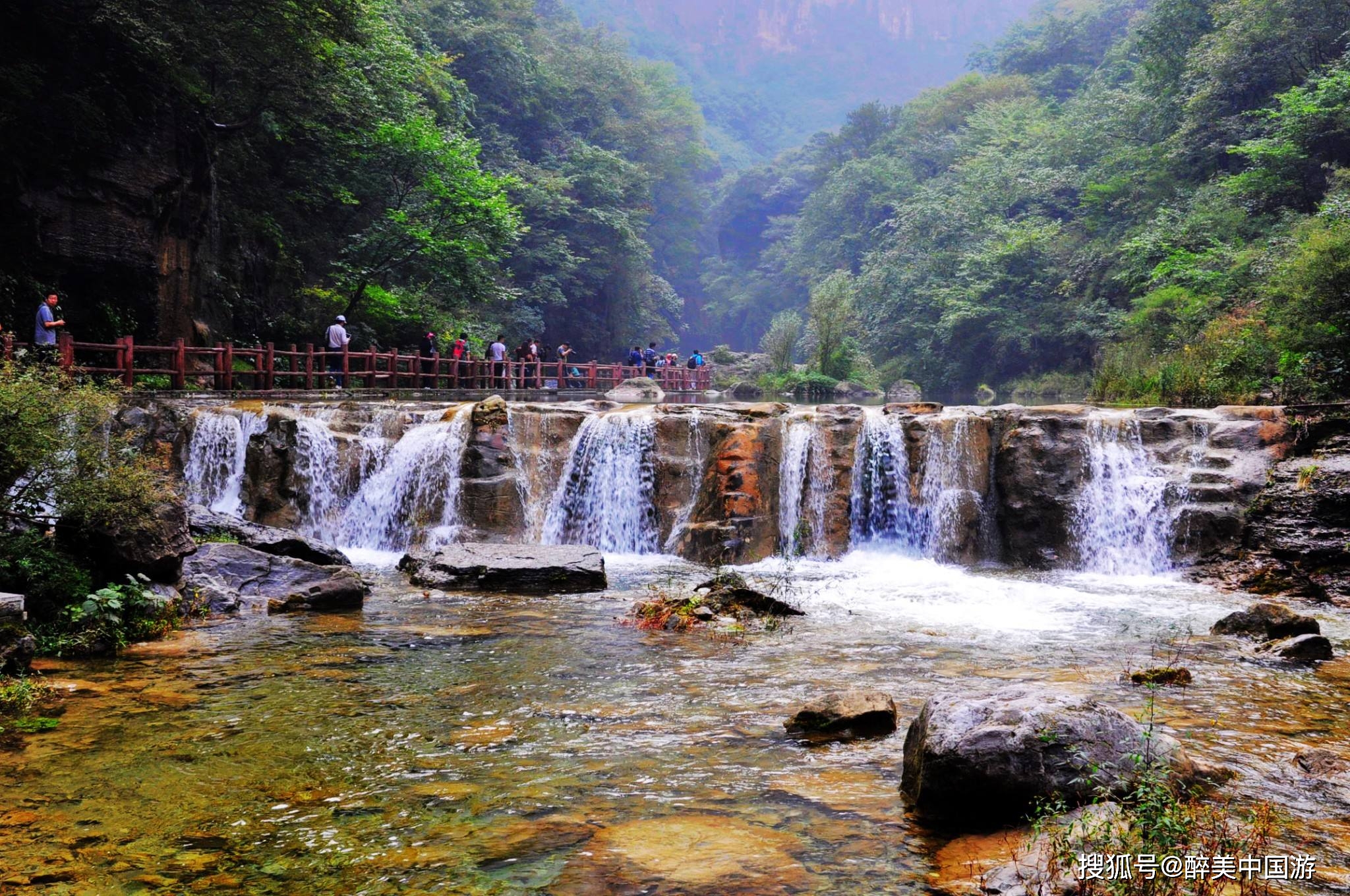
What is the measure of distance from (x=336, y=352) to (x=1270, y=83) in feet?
90.3

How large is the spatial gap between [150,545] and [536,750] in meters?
5.02

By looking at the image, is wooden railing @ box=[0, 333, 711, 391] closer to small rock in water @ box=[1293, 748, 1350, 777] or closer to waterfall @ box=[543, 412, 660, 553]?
waterfall @ box=[543, 412, 660, 553]

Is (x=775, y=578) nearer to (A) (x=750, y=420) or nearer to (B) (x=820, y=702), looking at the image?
(A) (x=750, y=420)

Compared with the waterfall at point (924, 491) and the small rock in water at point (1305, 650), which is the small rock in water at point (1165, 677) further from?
the waterfall at point (924, 491)

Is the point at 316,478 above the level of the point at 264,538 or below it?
above

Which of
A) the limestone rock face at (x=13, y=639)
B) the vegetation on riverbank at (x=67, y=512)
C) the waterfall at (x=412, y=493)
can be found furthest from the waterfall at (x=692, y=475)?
the limestone rock face at (x=13, y=639)

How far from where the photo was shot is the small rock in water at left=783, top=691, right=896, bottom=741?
5738 millimetres

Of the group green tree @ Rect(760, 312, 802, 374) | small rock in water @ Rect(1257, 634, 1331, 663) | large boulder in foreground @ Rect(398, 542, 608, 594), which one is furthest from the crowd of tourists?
small rock in water @ Rect(1257, 634, 1331, 663)

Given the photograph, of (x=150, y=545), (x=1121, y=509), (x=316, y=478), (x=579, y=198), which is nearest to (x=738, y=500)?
(x=1121, y=509)

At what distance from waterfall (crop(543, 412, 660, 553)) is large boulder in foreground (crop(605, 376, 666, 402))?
12351mm

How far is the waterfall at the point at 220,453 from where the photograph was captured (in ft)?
48.8

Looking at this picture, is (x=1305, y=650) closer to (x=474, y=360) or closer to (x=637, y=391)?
(x=474, y=360)

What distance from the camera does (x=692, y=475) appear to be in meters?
15.1

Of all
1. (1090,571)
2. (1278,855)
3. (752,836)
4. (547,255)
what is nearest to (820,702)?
(752,836)
